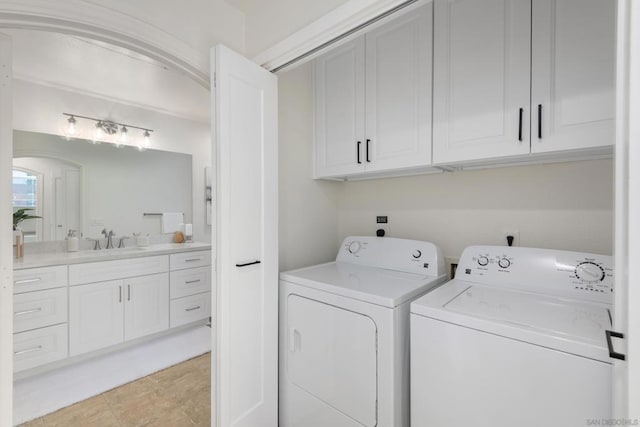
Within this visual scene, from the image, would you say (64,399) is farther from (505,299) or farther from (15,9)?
(505,299)

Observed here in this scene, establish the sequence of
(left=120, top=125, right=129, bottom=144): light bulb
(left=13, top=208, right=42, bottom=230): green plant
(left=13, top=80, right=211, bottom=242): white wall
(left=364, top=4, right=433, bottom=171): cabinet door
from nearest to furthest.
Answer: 1. (left=364, top=4, right=433, bottom=171): cabinet door
2. (left=13, top=208, right=42, bottom=230): green plant
3. (left=13, top=80, right=211, bottom=242): white wall
4. (left=120, top=125, right=129, bottom=144): light bulb

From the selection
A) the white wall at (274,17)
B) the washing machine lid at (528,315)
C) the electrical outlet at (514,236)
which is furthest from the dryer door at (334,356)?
the white wall at (274,17)

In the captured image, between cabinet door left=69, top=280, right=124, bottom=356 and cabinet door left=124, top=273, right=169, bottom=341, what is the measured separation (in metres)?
0.06

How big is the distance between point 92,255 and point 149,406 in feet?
4.89

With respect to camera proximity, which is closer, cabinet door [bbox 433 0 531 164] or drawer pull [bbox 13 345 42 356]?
cabinet door [bbox 433 0 531 164]

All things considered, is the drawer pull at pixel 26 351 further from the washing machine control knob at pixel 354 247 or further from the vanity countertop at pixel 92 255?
the washing machine control knob at pixel 354 247

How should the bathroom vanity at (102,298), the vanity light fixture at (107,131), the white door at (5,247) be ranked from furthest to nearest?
the vanity light fixture at (107,131) → the bathroom vanity at (102,298) → the white door at (5,247)

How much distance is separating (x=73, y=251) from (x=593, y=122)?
4.00 meters

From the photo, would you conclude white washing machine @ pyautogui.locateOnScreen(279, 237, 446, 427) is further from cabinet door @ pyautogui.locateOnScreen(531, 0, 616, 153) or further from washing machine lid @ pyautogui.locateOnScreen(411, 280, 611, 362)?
cabinet door @ pyautogui.locateOnScreen(531, 0, 616, 153)

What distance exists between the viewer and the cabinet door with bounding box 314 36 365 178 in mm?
1891

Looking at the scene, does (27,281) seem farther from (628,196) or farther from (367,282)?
(628,196)

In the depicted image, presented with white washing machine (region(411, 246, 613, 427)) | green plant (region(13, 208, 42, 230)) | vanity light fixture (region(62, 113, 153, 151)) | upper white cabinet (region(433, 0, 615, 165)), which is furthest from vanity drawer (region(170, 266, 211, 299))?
upper white cabinet (region(433, 0, 615, 165))

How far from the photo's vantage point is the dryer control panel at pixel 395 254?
67.2 inches

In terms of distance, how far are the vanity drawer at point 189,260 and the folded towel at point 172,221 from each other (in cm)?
56
